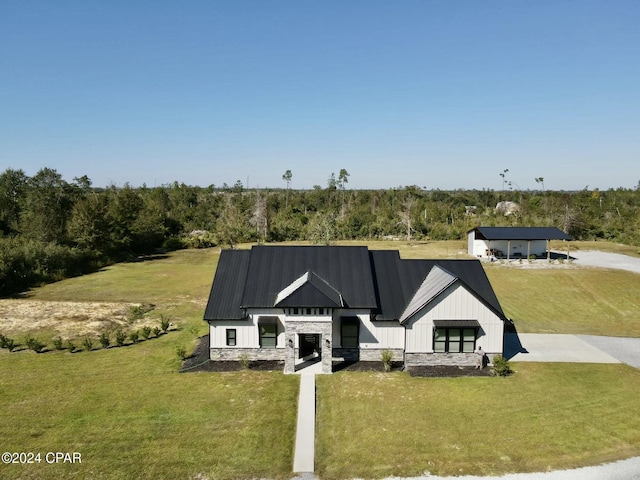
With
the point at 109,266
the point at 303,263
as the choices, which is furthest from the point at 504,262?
the point at 109,266

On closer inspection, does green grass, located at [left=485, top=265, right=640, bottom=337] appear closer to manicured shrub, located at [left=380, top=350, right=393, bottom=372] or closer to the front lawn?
manicured shrub, located at [left=380, top=350, right=393, bottom=372]

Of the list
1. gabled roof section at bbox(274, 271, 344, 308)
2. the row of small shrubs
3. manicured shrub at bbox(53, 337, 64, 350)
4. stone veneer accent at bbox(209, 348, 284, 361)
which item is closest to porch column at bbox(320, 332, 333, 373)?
gabled roof section at bbox(274, 271, 344, 308)

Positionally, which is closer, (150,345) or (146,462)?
(146,462)

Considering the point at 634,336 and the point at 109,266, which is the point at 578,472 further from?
the point at 109,266

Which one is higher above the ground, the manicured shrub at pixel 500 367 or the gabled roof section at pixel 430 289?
the gabled roof section at pixel 430 289

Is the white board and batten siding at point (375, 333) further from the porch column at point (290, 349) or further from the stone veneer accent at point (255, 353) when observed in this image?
the stone veneer accent at point (255, 353)

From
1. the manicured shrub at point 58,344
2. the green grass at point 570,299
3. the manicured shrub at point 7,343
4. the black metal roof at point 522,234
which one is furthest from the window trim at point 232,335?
the black metal roof at point 522,234
